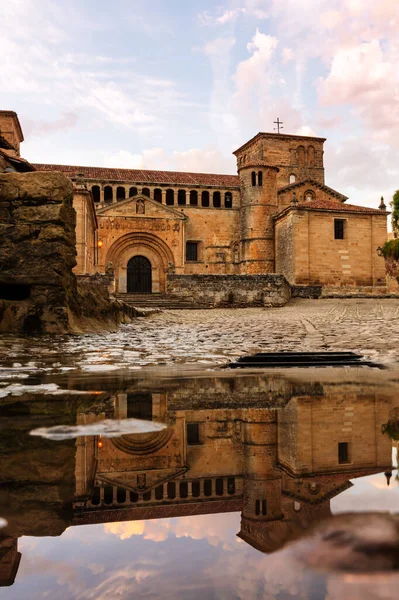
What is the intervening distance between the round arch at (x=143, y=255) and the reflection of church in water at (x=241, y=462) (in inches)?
1306

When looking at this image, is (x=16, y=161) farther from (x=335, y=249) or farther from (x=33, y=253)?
(x=335, y=249)

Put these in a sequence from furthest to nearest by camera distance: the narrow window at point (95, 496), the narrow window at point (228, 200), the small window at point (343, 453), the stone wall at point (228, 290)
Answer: the narrow window at point (228, 200) < the stone wall at point (228, 290) < the small window at point (343, 453) < the narrow window at point (95, 496)

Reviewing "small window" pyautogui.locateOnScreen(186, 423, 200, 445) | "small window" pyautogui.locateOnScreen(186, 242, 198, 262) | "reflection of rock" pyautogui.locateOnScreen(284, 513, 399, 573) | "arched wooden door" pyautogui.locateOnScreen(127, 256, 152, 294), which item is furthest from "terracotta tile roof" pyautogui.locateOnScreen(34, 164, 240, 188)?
"reflection of rock" pyautogui.locateOnScreen(284, 513, 399, 573)

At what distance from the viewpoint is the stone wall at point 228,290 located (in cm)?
2122

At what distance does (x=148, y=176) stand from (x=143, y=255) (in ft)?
25.4

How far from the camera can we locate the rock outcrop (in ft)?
25.0

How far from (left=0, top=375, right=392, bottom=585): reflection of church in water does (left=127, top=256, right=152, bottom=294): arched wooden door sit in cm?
3386

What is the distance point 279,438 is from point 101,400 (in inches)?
52.8

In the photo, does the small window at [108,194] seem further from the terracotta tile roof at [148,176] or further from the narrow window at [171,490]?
the narrow window at [171,490]

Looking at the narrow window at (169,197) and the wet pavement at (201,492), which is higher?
the narrow window at (169,197)

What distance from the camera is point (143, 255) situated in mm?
36406

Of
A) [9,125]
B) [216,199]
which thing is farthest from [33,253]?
[216,199]

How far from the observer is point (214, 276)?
21547 mm

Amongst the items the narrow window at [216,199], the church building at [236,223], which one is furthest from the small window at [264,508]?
the narrow window at [216,199]
